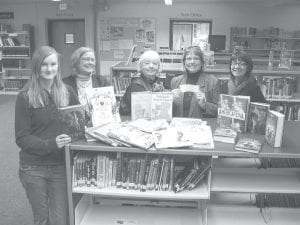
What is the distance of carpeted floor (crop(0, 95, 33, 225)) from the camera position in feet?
10.2

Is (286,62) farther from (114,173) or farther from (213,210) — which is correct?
(114,173)

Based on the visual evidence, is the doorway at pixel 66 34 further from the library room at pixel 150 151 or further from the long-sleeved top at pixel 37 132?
the long-sleeved top at pixel 37 132

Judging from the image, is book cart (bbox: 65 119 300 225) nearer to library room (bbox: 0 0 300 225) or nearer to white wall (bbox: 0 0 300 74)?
library room (bbox: 0 0 300 225)

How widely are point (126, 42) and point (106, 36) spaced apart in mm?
661

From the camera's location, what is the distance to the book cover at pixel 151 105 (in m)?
2.35

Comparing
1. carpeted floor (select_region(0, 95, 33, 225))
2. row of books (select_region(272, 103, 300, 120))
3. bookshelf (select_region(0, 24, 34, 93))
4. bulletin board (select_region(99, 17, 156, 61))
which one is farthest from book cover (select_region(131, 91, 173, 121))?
bookshelf (select_region(0, 24, 34, 93))

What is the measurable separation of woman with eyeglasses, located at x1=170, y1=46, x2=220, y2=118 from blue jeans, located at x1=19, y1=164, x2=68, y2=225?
112 centimetres

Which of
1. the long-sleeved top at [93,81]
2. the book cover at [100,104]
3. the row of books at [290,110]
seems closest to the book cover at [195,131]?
the book cover at [100,104]

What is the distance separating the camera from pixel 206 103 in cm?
274

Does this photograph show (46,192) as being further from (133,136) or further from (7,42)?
(7,42)

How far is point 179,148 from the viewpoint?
2043 millimetres

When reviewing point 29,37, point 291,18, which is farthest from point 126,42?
point 291,18

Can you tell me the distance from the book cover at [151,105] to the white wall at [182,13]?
8.36 meters

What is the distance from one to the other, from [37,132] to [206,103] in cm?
137
